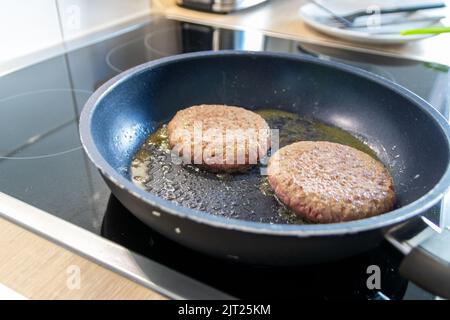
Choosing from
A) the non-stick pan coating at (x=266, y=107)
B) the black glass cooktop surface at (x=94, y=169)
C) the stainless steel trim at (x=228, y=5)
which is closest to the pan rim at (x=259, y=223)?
the non-stick pan coating at (x=266, y=107)

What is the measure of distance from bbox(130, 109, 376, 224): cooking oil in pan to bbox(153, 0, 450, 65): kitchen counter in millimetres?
573

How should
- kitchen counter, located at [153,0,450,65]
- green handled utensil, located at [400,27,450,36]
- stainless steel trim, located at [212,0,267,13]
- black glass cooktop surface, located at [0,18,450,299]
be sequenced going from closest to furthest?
black glass cooktop surface, located at [0,18,450,299] → green handled utensil, located at [400,27,450,36] → kitchen counter, located at [153,0,450,65] → stainless steel trim, located at [212,0,267,13]

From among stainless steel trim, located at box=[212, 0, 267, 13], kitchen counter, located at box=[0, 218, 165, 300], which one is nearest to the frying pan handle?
kitchen counter, located at box=[0, 218, 165, 300]

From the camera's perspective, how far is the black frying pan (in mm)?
434

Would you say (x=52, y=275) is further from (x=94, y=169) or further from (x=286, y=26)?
(x=286, y=26)

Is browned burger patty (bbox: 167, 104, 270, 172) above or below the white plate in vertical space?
below

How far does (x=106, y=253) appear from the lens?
533mm

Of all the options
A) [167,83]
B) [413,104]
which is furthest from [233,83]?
[413,104]

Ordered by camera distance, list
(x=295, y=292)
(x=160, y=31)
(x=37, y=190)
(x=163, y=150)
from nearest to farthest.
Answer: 1. (x=295, y=292)
2. (x=37, y=190)
3. (x=163, y=150)
4. (x=160, y=31)

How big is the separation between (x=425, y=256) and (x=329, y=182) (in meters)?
0.23

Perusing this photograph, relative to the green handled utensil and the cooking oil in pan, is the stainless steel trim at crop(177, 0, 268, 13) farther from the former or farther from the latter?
the cooking oil in pan

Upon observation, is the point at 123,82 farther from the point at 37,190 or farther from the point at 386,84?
the point at 386,84

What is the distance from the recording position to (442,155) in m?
0.61

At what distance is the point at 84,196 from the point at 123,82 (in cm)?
23
